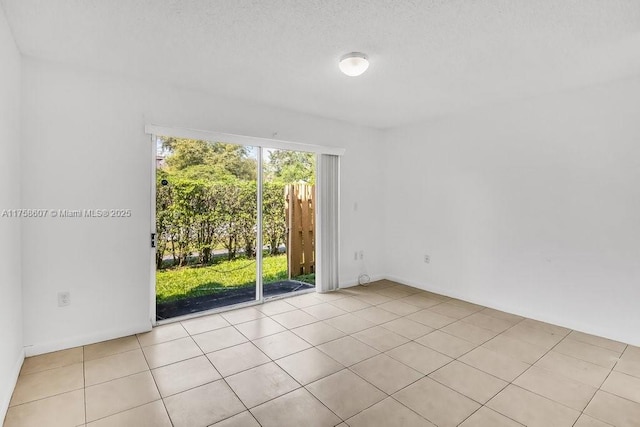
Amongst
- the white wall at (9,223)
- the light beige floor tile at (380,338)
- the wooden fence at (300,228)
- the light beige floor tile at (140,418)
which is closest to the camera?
the light beige floor tile at (140,418)

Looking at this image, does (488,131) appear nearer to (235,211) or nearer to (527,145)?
(527,145)

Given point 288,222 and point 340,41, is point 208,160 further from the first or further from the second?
point 340,41

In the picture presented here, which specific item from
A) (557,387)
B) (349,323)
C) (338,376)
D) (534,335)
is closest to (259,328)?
(349,323)

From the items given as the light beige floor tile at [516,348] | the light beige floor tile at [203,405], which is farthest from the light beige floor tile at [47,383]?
the light beige floor tile at [516,348]

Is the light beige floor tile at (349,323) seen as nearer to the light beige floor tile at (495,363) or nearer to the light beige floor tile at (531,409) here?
the light beige floor tile at (495,363)

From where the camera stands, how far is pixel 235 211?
403 cm

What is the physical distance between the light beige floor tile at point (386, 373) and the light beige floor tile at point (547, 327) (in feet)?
5.77

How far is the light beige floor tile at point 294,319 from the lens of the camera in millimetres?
3418

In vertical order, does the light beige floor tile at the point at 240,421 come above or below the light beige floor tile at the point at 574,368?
below

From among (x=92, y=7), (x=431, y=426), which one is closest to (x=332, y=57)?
(x=92, y=7)

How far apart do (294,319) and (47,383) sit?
208 centimetres

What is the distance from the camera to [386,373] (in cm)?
248

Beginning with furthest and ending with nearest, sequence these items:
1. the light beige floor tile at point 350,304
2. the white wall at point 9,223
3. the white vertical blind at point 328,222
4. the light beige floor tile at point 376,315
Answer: the white vertical blind at point 328,222
the light beige floor tile at point 350,304
the light beige floor tile at point 376,315
the white wall at point 9,223

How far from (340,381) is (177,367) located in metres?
1.28
